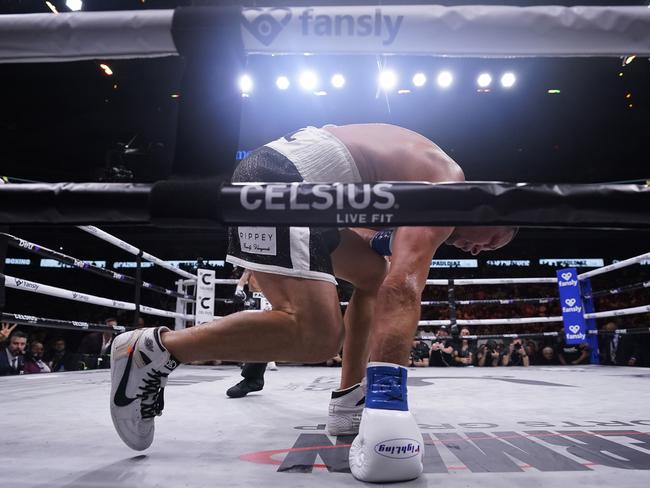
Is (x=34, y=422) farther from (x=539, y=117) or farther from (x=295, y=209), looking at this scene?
(x=539, y=117)

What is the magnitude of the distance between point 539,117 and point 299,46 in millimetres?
9322

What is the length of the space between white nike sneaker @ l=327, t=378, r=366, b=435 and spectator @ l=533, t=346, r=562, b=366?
674 cm

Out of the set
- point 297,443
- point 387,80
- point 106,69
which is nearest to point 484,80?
point 387,80

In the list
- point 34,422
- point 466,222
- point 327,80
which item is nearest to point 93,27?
point 466,222

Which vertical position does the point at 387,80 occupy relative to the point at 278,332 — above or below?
above

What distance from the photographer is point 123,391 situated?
3.67 feet

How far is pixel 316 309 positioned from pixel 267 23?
24.6 inches

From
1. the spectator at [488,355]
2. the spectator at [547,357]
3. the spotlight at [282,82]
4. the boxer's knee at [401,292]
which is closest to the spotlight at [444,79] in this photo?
the spotlight at [282,82]

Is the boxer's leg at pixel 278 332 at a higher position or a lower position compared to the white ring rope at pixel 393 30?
lower

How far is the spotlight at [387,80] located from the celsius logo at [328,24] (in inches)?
283

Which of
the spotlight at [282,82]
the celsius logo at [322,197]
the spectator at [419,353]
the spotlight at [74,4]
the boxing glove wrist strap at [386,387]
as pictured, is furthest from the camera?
the spotlight at [282,82]

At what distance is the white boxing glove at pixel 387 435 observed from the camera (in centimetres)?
90

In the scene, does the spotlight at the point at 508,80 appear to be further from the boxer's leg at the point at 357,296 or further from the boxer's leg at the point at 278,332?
the boxer's leg at the point at 278,332

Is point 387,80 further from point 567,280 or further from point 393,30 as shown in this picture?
point 393,30
